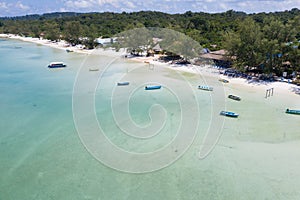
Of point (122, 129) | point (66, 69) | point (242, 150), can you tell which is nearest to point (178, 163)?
point (242, 150)

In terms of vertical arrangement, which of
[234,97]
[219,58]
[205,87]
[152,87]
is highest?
[219,58]

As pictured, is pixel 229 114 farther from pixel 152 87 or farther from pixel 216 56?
pixel 216 56

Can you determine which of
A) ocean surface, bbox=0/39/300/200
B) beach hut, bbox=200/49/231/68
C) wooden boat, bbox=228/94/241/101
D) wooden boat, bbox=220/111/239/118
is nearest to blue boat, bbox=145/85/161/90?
ocean surface, bbox=0/39/300/200

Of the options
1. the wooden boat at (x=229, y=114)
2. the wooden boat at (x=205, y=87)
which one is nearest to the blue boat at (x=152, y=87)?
the wooden boat at (x=205, y=87)

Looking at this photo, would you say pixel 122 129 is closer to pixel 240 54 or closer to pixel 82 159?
pixel 82 159

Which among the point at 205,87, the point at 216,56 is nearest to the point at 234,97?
the point at 205,87

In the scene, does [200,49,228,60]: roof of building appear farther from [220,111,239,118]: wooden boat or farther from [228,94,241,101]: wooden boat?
[220,111,239,118]: wooden boat

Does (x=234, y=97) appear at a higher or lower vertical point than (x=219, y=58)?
lower

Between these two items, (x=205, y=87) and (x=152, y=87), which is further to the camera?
(x=152, y=87)

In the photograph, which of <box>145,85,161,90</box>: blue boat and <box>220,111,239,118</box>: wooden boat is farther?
<box>145,85,161,90</box>: blue boat

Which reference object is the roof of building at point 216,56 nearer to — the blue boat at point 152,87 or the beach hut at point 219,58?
the beach hut at point 219,58
